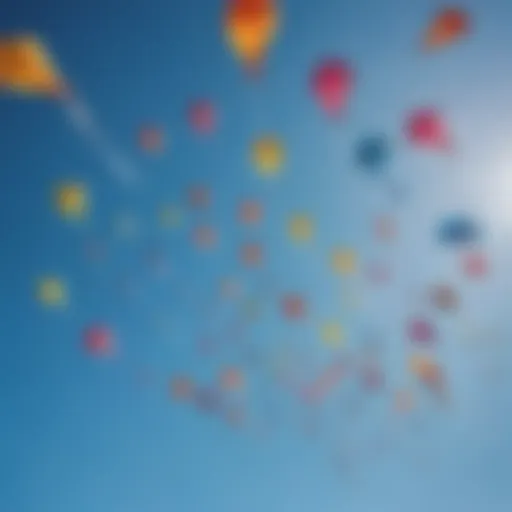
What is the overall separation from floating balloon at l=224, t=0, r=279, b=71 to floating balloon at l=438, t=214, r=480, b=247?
18.3 inches

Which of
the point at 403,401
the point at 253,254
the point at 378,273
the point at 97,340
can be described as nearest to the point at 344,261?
the point at 378,273

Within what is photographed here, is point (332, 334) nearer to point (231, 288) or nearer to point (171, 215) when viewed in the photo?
point (231, 288)

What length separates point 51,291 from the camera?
1.70m

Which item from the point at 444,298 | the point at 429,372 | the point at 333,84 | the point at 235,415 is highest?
the point at 333,84

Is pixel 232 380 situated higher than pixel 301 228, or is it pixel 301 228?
pixel 301 228

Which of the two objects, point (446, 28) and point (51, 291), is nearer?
point (446, 28)

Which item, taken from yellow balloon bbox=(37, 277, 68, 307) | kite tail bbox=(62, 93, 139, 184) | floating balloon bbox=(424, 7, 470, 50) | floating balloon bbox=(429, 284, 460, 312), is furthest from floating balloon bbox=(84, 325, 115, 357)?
floating balloon bbox=(424, 7, 470, 50)

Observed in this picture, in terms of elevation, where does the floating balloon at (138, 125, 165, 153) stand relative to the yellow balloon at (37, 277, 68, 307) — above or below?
above

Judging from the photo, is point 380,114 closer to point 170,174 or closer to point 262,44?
point 262,44

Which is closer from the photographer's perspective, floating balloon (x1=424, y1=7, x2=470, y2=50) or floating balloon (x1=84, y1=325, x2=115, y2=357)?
floating balloon (x1=424, y1=7, x2=470, y2=50)

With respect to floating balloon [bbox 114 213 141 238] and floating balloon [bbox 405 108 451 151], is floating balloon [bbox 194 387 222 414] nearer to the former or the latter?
floating balloon [bbox 114 213 141 238]

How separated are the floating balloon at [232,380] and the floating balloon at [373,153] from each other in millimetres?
457

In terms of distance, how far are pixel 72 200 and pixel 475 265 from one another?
781 millimetres

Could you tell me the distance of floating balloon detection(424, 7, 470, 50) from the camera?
158cm
